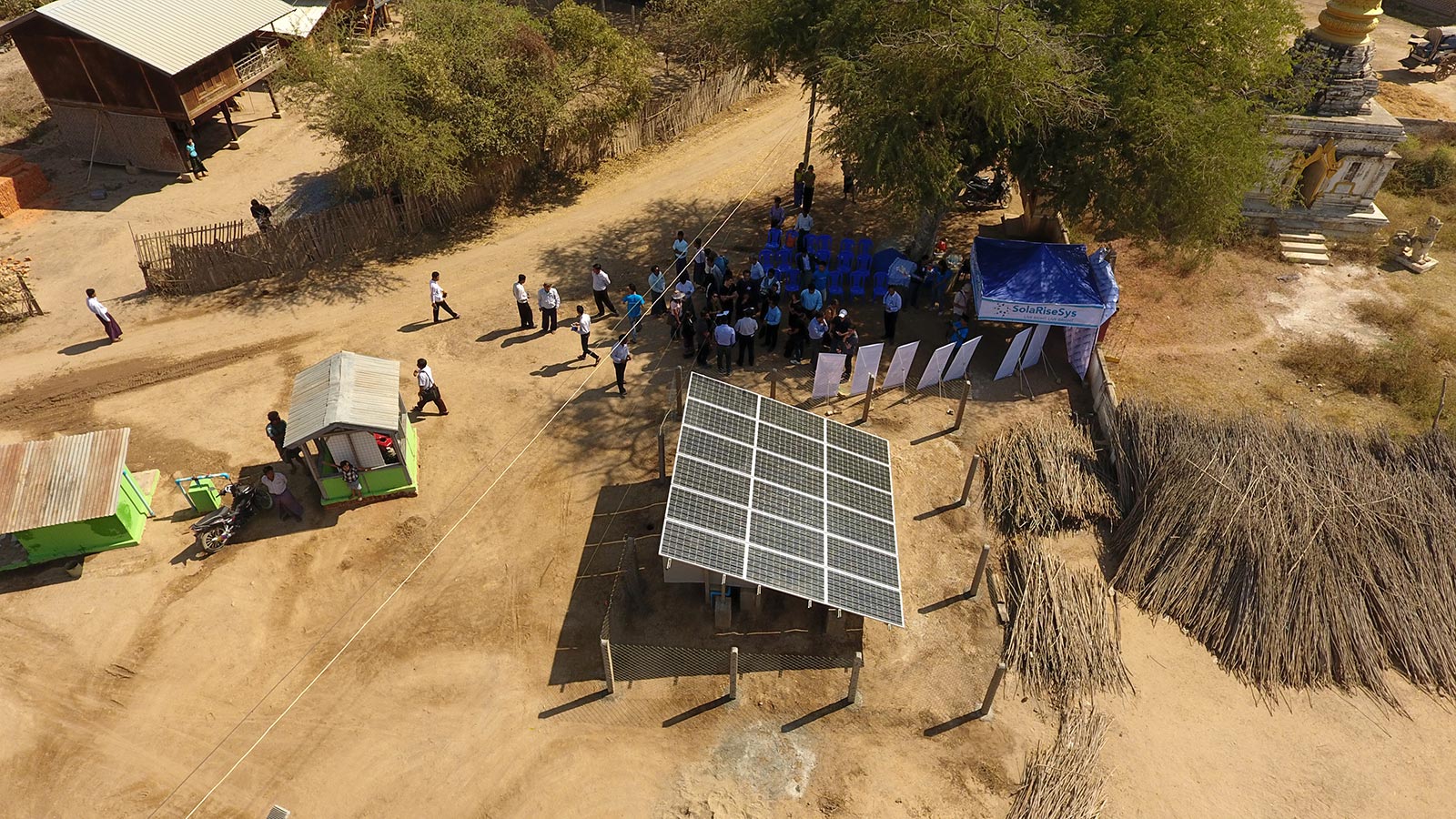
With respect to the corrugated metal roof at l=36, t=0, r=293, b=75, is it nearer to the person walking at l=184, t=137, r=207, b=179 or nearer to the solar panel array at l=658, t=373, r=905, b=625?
the person walking at l=184, t=137, r=207, b=179

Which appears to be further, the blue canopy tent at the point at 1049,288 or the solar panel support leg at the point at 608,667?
the blue canopy tent at the point at 1049,288

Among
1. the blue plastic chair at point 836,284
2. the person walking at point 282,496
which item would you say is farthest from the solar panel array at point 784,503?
the person walking at point 282,496

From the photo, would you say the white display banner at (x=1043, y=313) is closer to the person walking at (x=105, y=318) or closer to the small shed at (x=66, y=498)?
the small shed at (x=66, y=498)


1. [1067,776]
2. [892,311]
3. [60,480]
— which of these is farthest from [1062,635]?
[60,480]

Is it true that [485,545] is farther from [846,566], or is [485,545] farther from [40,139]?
[40,139]

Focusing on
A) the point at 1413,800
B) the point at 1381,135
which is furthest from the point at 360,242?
the point at 1381,135

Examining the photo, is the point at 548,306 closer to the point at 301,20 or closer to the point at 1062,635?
the point at 1062,635
